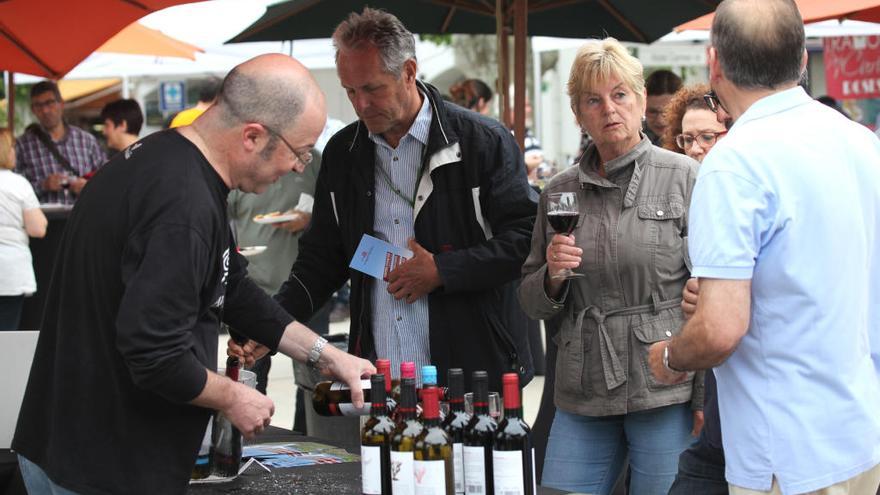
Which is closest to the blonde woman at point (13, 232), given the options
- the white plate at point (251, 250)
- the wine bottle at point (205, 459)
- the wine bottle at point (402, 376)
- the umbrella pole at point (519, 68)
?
the white plate at point (251, 250)

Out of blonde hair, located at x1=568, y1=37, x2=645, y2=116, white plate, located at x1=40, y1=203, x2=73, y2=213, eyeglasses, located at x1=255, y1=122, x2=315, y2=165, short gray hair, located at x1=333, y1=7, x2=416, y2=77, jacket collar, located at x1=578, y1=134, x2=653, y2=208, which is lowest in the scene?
white plate, located at x1=40, y1=203, x2=73, y2=213

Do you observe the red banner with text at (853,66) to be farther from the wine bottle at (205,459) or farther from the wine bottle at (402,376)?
the wine bottle at (205,459)

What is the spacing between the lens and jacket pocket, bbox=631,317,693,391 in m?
3.40

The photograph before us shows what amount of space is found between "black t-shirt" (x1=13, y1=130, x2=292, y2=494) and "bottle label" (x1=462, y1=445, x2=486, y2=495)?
59 centimetres

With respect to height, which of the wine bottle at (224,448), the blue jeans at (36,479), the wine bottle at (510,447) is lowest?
the wine bottle at (224,448)

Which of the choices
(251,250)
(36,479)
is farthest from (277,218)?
(36,479)

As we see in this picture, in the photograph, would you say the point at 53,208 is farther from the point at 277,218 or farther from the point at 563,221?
the point at 563,221

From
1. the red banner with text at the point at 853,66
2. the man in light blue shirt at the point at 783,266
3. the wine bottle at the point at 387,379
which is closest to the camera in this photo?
the man in light blue shirt at the point at 783,266

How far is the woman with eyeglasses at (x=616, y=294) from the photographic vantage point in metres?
3.41

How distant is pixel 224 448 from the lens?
3.18 m

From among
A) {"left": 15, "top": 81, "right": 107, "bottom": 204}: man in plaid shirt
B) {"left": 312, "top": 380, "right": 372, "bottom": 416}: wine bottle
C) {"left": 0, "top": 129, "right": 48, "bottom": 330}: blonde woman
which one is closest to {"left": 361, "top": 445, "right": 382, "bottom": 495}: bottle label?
{"left": 312, "top": 380, "right": 372, "bottom": 416}: wine bottle

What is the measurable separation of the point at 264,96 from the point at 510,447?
0.94 metres

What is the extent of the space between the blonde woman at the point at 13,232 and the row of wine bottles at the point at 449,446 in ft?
18.1

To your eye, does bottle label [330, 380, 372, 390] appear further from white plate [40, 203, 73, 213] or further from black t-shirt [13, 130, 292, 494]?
white plate [40, 203, 73, 213]
